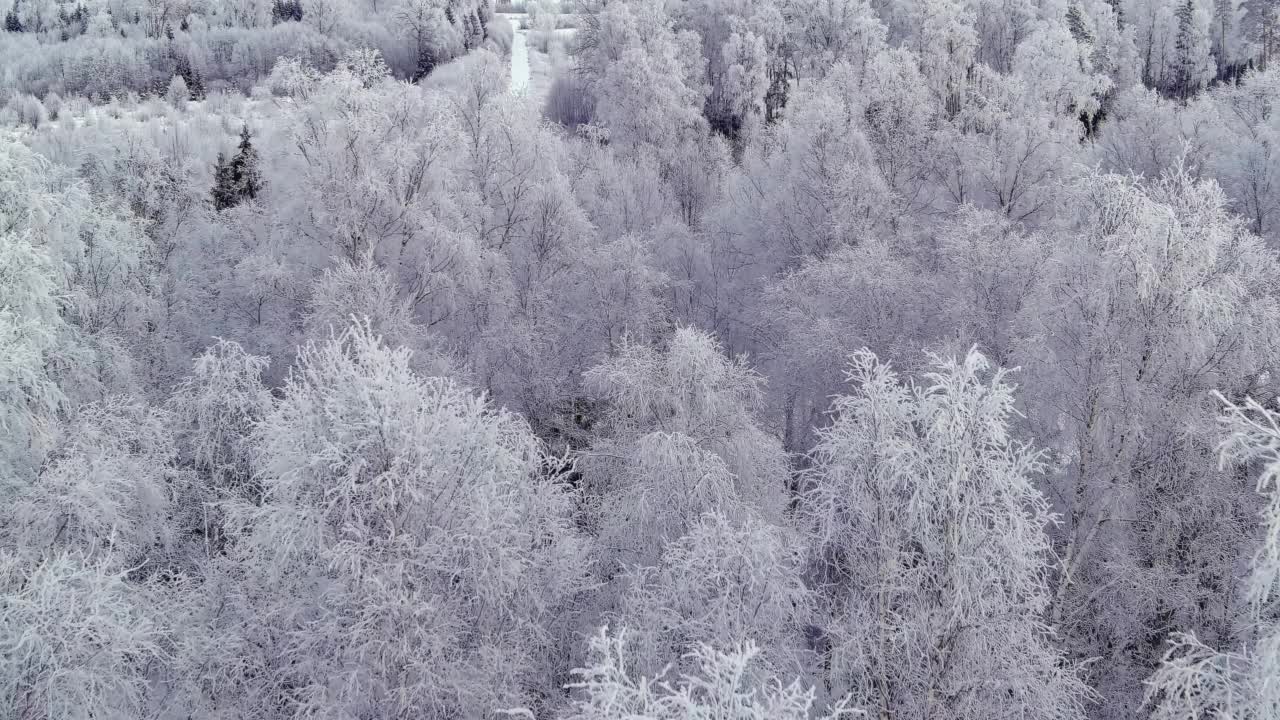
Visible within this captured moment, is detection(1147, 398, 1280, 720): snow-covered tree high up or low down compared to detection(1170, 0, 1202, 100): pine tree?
down

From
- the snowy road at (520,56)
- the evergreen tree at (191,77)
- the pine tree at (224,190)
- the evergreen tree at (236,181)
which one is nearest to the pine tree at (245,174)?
the evergreen tree at (236,181)

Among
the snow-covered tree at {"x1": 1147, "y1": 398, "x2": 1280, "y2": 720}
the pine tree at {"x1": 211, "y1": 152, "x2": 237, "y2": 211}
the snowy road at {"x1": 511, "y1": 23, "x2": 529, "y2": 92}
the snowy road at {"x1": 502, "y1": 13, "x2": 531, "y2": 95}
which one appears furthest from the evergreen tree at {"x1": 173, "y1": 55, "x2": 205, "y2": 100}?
the snow-covered tree at {"x1": 1147, "y1": 398, "x2": 1280, "y2": 720}

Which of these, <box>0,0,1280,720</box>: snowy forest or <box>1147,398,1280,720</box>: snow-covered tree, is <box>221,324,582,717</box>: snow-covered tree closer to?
<box>0,0,1280,720</box>: snowy forest

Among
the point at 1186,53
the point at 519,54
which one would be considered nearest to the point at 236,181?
the point at 519,54

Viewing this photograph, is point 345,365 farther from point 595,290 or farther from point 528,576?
point 595,290

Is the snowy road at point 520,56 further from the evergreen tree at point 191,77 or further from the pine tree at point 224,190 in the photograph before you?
the evergreen tree at point 191,77

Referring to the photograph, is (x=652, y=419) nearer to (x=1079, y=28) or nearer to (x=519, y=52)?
(x=1079, y=28)

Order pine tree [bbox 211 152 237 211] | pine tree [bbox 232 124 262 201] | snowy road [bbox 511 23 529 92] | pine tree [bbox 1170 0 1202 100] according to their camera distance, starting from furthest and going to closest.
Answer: snowy road [bbox 511 23 529 92] → pine tree [bbox 1170 0 1202 100] → pine tree [bbox 232 124 262 201] → pine tree [bbox 211 152 237 211]

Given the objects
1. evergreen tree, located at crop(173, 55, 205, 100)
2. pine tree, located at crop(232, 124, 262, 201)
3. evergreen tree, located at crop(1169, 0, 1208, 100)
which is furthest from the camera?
evergreen tree, located at crop(173, 55, 205, 100)

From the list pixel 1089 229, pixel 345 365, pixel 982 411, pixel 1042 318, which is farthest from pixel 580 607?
pixel 1089 229

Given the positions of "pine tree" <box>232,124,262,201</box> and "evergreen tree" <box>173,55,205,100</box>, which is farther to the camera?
"evergreen tree" <box>173,55,205,100</box>
